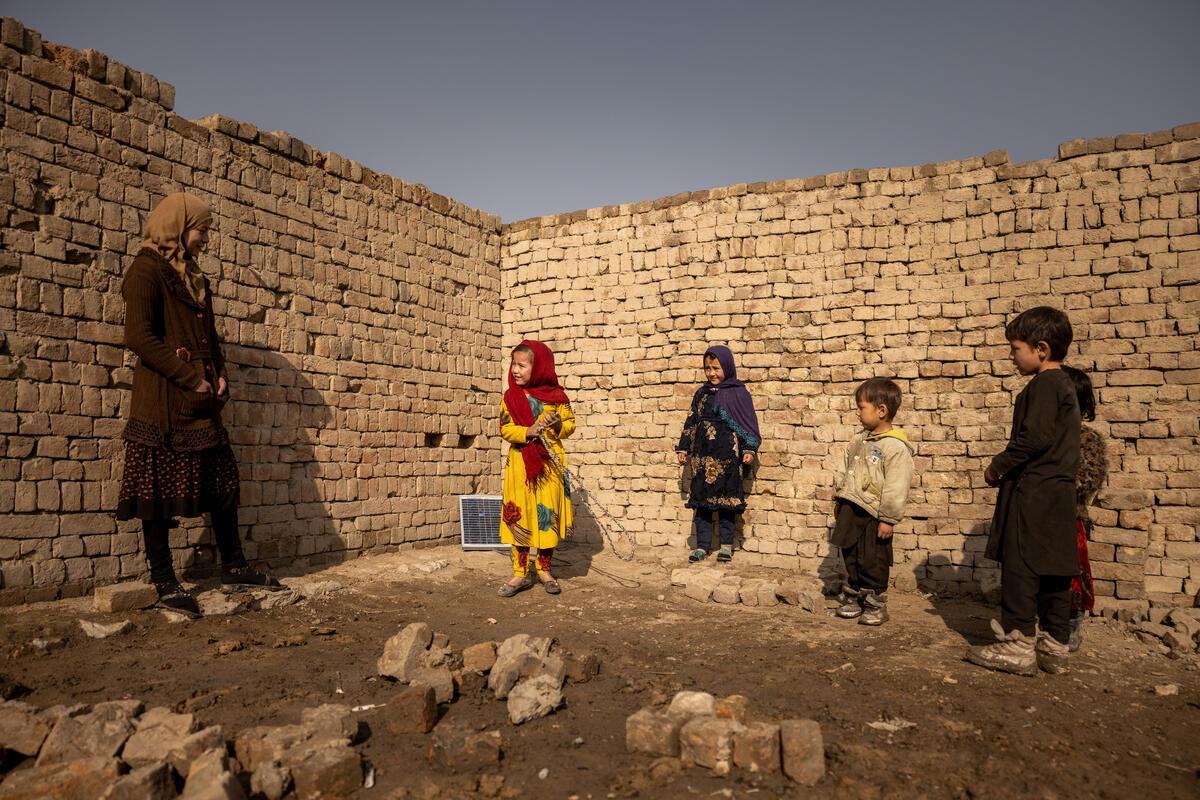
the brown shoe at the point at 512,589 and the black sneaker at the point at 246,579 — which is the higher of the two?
the black sneaker at the point at 246,579

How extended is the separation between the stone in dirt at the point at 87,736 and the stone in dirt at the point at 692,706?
2019mm

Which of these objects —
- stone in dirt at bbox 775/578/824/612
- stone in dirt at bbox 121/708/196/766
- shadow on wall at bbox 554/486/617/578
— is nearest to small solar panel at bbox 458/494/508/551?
shadow on wall at bbox 554/486/617/578

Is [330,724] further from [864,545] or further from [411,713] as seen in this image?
[864,545]

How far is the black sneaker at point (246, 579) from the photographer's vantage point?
5055 millimetres

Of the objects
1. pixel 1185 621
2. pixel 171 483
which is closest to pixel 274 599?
pixel 171 483

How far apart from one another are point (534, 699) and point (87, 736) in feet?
5.42

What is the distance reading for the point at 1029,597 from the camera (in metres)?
3.81

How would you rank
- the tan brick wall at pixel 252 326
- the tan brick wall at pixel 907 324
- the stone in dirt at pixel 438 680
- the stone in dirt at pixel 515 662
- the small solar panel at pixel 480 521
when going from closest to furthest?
the stone in dirt at pixel 438 680 → the stone in dirt at pixel 515 662 → the tan brick wall at pixel 252 326 → the tan brick wall at pixel 907 324 → the small solar panel at pixel 480 521

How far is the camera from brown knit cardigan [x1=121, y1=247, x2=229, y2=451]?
175 inches

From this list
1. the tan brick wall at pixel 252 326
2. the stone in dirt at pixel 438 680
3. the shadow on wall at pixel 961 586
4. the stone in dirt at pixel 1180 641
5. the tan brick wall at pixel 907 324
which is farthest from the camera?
the tan brick wall at pixel 907 324

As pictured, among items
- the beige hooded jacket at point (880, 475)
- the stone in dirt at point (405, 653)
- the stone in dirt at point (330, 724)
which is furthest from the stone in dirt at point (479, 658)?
the beige hooded jacket at point (880, 475)

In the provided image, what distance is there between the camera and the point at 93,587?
4918mm

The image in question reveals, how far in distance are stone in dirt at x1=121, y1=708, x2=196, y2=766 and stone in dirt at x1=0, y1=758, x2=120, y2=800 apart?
0.18 m

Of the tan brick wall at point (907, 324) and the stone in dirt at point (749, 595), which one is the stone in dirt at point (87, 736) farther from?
the tan brick wall at point (907, 324)
